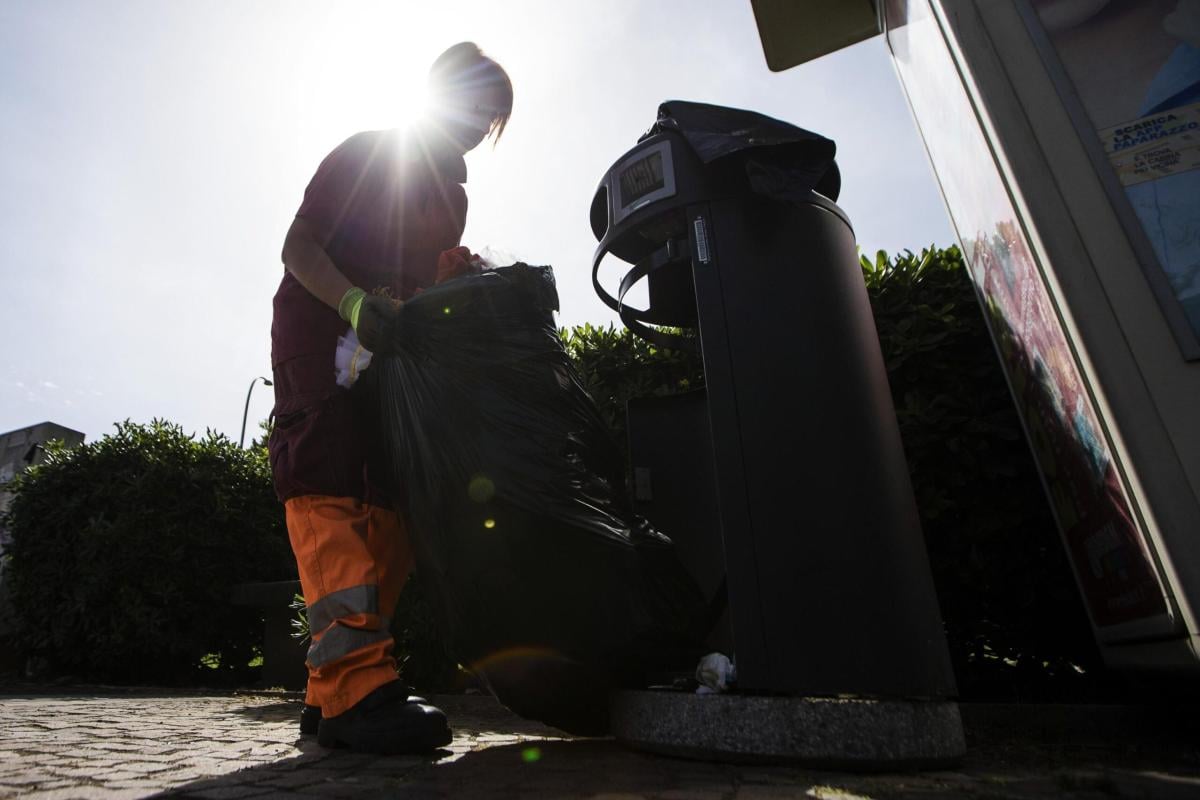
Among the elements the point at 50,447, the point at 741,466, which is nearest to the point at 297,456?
the point at 741,466

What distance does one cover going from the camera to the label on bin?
5.39 feet

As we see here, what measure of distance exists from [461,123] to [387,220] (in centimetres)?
42

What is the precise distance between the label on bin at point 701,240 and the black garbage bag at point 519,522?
43 centimetres

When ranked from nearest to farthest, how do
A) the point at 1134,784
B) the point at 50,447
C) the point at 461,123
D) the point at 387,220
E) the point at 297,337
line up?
the point at 1134,784
the point at 297,337
the point at 387,220
the point at 461,123
the point at 50,447

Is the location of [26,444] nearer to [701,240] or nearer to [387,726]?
[387,726]

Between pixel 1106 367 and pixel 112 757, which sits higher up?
pixel 1106 367

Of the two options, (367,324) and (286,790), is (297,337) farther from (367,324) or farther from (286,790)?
(286,790)

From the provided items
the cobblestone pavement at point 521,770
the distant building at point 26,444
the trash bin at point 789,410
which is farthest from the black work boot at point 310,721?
the distant building at point 26,444

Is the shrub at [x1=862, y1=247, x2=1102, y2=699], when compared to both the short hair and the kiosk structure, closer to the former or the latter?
the kiosk structure

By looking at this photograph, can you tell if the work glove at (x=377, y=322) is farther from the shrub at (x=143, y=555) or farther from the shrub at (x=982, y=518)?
the shrub at (x=143, y=555)

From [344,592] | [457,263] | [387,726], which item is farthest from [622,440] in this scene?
[387,726]

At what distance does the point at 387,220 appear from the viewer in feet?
6.65

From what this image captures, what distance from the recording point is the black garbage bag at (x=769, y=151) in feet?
5.23

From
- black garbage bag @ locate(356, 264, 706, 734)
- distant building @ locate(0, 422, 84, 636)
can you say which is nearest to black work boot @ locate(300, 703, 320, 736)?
black garbage bag @ locate(356, 264, 706, 734)
